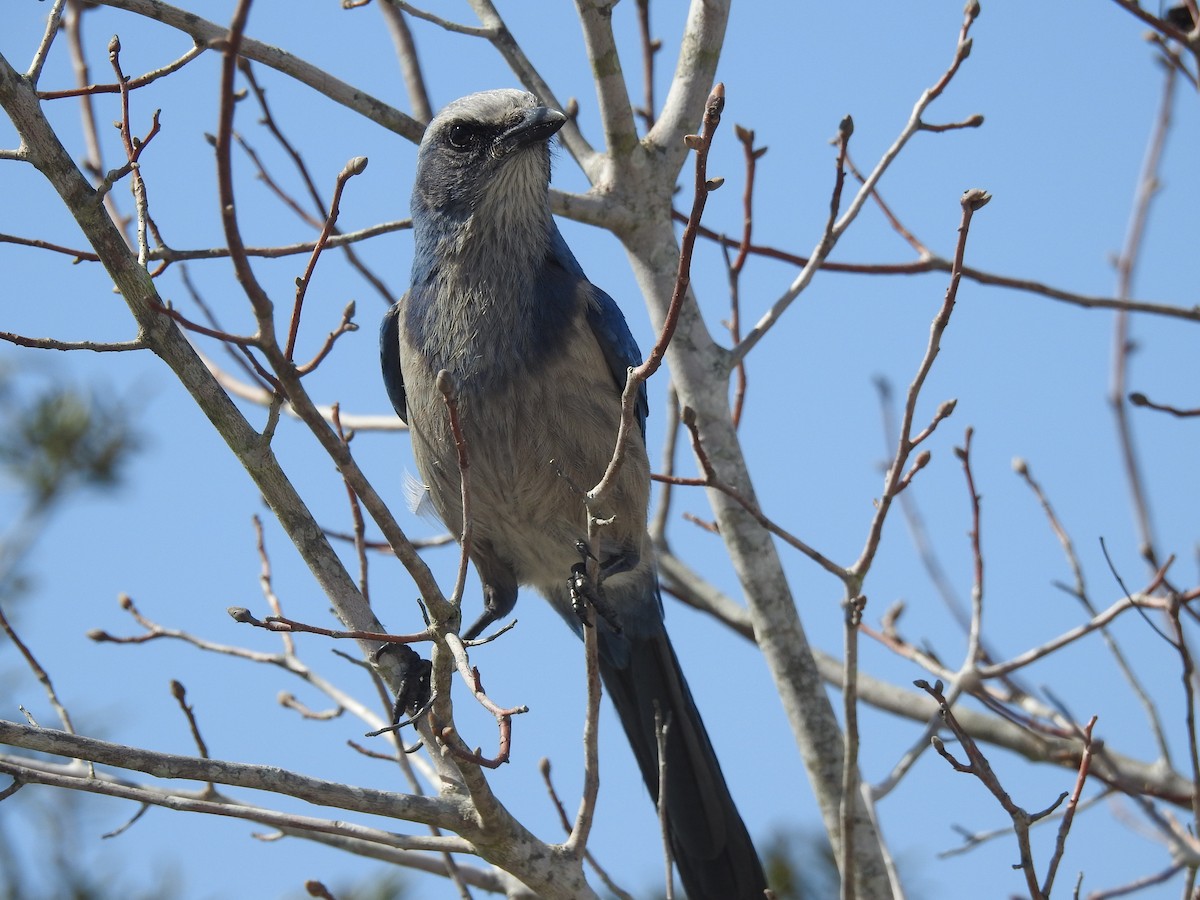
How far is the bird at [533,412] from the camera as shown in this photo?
4.40m

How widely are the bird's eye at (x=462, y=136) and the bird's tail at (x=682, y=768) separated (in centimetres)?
194

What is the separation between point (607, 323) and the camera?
471cm

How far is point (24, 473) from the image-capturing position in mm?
6602

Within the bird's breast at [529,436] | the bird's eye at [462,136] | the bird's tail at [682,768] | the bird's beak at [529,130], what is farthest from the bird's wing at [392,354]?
the bird's tail at [682,768]

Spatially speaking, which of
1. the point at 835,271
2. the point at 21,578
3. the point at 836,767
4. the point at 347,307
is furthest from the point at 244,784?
the point at 21,578

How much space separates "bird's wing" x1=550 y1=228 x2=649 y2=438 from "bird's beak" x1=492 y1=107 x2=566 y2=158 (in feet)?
1.23

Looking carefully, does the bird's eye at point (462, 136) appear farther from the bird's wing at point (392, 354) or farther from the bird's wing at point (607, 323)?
the bird's wing at point (392, 354)

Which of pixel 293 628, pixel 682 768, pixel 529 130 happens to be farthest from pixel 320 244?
pixel 682 768

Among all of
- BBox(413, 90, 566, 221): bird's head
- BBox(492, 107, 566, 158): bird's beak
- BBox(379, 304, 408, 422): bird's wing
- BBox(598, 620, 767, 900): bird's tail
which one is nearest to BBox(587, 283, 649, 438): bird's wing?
BBox(413, 90, 566, 221): bird's head

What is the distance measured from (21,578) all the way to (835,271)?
4.16 metres

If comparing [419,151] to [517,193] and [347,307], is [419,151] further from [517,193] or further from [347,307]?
[347,307]

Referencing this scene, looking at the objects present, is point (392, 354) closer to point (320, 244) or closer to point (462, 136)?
point (462, 136)

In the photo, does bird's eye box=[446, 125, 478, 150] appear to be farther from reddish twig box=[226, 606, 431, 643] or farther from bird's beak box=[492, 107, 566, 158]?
reddish twig box=[226, 606, 431, 643]

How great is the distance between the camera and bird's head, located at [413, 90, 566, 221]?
15.3 feet
